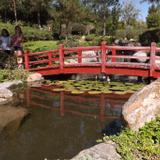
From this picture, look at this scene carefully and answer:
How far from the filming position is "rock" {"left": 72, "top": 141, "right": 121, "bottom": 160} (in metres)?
5.52

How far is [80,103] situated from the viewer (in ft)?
37.6

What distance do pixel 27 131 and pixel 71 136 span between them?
A: 1.08 m

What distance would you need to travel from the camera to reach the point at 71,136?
8344 millimetres

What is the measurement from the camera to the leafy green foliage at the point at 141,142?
5.55 metres

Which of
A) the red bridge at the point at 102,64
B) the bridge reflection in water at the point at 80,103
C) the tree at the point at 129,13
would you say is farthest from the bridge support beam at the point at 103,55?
the tree at the point at 129,13

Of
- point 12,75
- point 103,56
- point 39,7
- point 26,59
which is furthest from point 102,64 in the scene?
point 39,7

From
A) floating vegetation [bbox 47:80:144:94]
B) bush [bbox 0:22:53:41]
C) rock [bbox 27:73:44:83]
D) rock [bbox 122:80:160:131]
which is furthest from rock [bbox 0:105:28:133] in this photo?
bush [bbox 0:22:53:41]

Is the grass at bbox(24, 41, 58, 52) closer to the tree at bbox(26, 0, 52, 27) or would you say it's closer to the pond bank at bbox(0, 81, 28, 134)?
the pond bank at bbox(0, 81, 28, 134)

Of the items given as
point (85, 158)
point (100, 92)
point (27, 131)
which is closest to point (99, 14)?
point (100, 92)

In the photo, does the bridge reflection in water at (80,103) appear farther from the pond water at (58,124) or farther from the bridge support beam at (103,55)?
the bridge support beam at (103,55)

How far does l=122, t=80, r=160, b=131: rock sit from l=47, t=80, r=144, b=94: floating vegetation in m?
5.49

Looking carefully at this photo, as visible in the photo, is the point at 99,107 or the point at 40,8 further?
the point at 40,8

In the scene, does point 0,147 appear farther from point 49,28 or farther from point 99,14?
point 49,28

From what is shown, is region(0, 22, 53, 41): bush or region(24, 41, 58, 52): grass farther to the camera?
region(0, 22, 53, 41): bush
